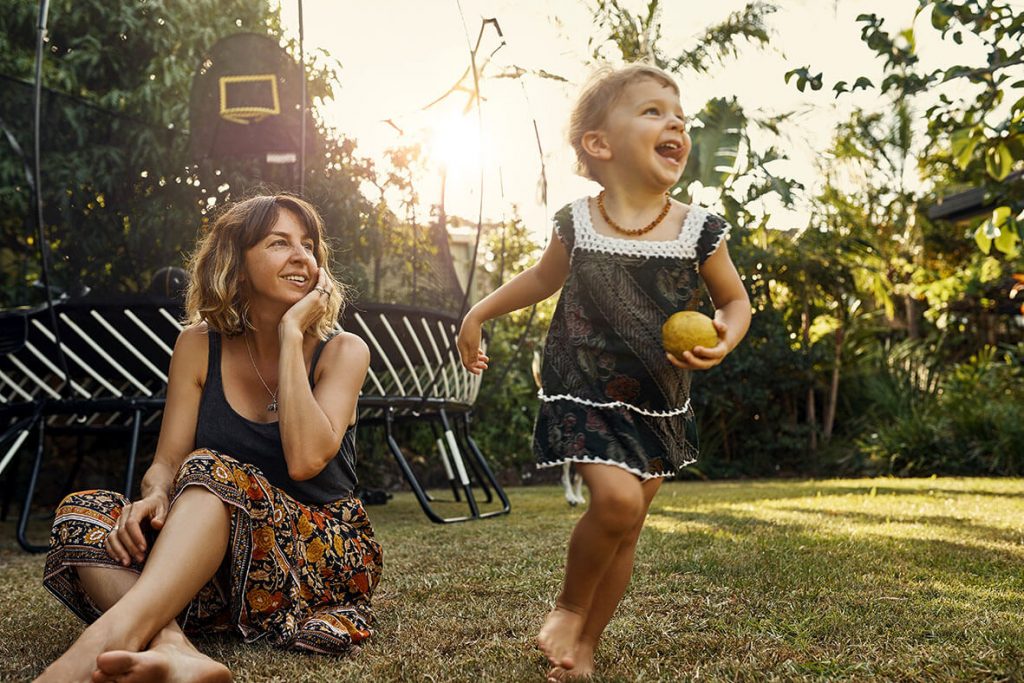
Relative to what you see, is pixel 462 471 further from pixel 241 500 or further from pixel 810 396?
pixel 810 396

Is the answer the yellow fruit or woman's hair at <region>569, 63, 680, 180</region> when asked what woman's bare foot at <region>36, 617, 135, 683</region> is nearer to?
the yellow fruit

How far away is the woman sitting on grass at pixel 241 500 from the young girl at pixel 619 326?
1.20 feet

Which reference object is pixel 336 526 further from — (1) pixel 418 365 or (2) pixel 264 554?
(1) pixel 418 365

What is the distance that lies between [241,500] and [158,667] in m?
0.38

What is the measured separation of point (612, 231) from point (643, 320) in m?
0.18

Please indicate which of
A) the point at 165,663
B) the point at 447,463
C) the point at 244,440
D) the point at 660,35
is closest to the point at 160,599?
the point at 165,663

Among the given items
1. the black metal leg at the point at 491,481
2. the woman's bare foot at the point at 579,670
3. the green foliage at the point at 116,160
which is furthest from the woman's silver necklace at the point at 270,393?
the green foliage at the point at 116,160

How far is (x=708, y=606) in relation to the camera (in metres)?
2.03

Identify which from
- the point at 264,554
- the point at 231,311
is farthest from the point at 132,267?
the point at 264,554

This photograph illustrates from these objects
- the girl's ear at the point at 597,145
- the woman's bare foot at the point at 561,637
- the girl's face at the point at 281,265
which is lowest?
the woman's bare foot at the point at 561,637

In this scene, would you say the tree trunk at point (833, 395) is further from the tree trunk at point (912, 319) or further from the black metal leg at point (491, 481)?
the black metal leg at point (491, 481)

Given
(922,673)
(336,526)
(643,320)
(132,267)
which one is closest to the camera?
(922,673)

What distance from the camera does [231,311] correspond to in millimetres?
2002

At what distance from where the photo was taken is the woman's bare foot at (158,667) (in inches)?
52.4
